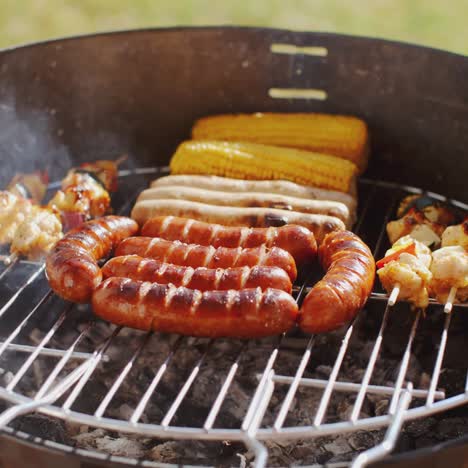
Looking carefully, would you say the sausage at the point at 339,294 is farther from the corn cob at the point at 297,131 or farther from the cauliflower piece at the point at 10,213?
the cauliflower piece at the point at 10,213

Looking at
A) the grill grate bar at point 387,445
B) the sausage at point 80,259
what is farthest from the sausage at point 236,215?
the grill grate bar at point 387,445

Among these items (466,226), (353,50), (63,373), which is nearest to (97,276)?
(63,373)

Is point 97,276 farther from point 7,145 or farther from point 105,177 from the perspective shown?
point 7,145

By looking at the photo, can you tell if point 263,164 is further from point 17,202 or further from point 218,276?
point 17,202

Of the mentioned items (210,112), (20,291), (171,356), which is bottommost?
(171,356)

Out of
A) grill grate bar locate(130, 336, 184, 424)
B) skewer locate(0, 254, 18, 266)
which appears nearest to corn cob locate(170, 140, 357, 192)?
skewer locate(0, 254, 18, 266)

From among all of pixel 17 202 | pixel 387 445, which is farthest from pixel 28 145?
pixel 387 445
